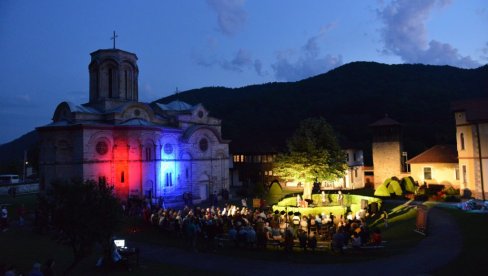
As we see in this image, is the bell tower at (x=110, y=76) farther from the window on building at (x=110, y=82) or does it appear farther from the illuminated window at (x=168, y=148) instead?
the illuminated window at (x=168, y=148)

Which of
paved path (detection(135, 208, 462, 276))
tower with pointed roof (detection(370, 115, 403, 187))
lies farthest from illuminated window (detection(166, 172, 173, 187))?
tower with pointed roof (detection(370, 115, 403, 187))

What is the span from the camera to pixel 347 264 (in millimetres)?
15180

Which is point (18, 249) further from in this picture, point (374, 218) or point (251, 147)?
point (251, 147)

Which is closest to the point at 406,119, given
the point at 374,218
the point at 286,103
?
the point at 286,103

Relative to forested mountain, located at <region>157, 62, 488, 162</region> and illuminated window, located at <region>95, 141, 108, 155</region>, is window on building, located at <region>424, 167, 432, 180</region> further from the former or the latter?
illuminated window, located at <region>95, 141, 108, 155</region>

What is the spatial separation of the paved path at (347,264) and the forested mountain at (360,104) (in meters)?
38.6

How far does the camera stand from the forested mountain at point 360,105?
2847 inches

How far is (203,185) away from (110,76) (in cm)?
1647

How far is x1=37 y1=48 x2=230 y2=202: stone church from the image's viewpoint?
113 feet

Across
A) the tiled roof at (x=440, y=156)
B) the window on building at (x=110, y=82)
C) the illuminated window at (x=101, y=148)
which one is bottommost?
the tiled roof at (x=440, y=156)

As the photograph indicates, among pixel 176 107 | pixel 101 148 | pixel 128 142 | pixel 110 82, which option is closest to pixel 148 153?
pixel 128 142

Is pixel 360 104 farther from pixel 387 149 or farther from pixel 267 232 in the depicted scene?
pixel 267 232

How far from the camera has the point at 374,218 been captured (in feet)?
90.8

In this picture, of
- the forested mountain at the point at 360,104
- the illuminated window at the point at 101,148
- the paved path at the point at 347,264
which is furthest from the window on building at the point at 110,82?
the paved path at the point at 347,264
